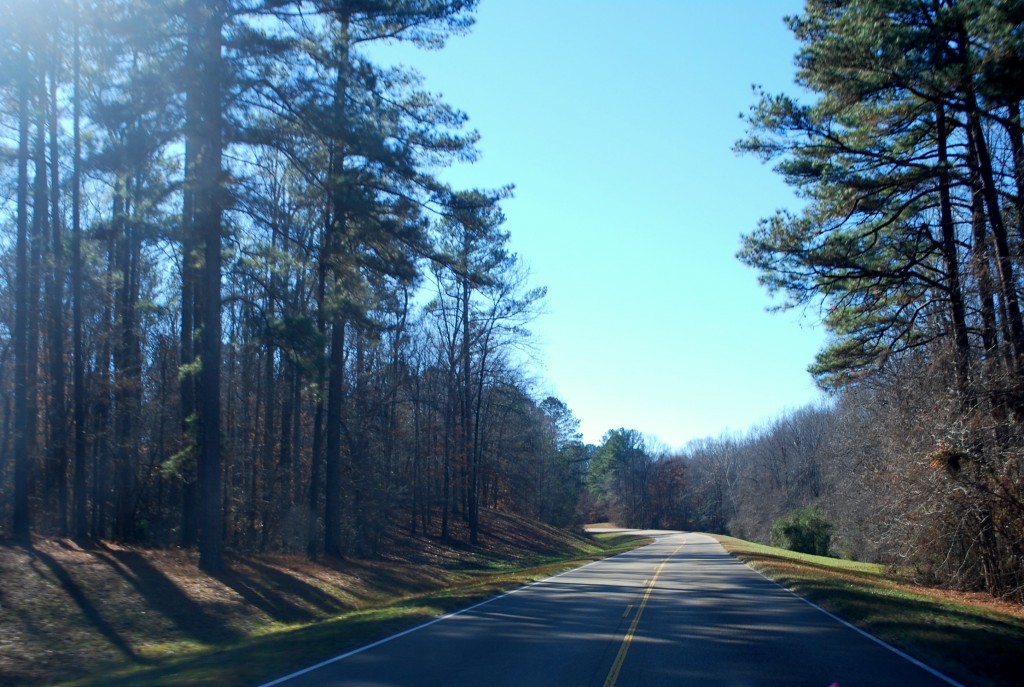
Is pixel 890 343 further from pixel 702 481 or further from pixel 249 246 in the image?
pixel 702 481

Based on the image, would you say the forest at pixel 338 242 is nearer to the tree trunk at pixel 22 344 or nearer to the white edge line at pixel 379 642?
the tree trunk at pixel 22 344

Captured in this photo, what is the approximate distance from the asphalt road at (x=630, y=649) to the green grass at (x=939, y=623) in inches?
20.5

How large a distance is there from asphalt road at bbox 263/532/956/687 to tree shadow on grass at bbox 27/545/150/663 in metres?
4.90

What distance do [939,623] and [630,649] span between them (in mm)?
5910

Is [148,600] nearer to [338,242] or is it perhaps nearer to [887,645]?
[338,242]

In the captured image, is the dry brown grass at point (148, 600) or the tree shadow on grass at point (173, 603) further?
the tree shadow on grass at point (173, 603)

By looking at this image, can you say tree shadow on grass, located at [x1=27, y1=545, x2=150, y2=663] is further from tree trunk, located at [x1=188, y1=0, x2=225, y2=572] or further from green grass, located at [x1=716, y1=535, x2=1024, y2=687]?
green grass, located at [x1=716, y1=535, x2=1024, y2=687]

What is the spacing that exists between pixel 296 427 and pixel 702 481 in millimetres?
107836

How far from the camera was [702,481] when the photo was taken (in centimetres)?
12912

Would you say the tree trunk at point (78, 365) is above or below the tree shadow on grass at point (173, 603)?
above

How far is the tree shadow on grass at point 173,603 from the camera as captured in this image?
15.0 m

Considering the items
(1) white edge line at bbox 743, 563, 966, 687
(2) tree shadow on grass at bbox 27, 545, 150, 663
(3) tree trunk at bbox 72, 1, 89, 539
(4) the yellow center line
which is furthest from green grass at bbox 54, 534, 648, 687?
(3) tree trunk at bbox 72, 1, 89, 539

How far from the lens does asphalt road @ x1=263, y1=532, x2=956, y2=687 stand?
9237 mm

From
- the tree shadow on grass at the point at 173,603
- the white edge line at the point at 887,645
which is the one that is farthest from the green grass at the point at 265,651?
the white edge line at the point at 887,645
